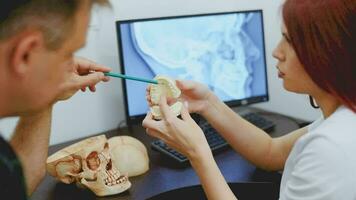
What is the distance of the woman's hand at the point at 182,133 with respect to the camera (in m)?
1.16

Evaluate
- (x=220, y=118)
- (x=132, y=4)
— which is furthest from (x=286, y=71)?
(x=132, y=4)

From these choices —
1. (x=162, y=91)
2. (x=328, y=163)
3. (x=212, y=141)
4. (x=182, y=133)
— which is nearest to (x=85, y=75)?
(x=162, y=91)

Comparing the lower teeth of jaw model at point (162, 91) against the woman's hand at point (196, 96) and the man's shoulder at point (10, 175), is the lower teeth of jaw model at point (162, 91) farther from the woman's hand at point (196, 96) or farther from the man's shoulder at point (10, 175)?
the man's shoulder at point (10, 175)

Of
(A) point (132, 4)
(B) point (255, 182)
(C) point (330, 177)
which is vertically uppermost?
(A) point (132, 4)

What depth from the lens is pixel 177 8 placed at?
185 centimetres

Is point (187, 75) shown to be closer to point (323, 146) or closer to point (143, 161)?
point (143, 161)

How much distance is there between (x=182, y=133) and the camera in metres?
1.16

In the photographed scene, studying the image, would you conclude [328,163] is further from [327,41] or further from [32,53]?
[32,53]

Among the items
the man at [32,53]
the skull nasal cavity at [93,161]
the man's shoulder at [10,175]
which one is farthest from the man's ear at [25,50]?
the skull nasal cavity at [93,161]

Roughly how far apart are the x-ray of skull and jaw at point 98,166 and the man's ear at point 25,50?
0.61 m

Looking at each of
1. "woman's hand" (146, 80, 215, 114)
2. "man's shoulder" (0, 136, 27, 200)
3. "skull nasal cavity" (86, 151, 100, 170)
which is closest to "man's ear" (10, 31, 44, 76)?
"man's shoulder" (0, 136, 27, 200)

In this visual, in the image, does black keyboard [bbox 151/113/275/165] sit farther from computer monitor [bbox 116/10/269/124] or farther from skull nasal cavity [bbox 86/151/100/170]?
skull nasal cavity [bbox 86/151/100/170]

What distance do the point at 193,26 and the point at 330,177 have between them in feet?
2.91

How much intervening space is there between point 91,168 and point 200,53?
672 millimetres
